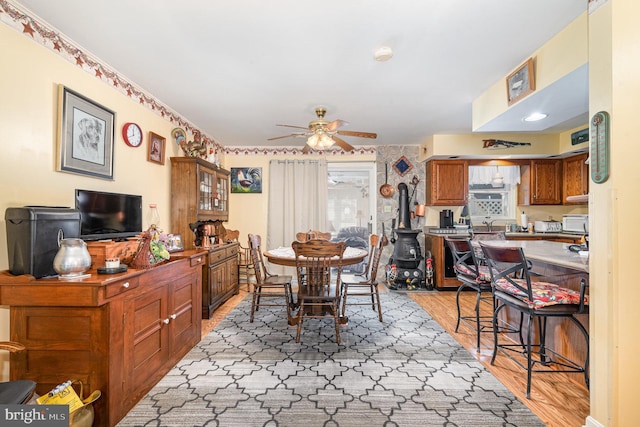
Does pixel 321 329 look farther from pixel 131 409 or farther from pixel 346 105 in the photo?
pixel 346 105

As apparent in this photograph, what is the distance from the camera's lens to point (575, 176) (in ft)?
15.0

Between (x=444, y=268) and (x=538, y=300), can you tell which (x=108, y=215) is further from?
(x=444, y=268)

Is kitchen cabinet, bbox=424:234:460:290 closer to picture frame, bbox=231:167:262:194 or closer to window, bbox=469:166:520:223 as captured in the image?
window, bbox=469:166:520:223

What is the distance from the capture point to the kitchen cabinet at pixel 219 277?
11.1 feet

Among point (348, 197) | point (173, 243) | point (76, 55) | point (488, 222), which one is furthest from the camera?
point (348, 197)

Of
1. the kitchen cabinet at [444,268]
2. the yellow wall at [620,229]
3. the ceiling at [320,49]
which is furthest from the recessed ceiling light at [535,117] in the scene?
the kitchen cabinet at [444,268]

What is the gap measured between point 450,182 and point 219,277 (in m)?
3.99

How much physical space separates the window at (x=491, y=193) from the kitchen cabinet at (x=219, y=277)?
13.8ft

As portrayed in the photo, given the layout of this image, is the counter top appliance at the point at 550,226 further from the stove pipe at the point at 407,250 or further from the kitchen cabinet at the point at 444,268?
the stove pipe at the point at 407,250

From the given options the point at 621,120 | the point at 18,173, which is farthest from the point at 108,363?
the point at 621,120

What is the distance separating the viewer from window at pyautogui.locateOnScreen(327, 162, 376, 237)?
5426mm

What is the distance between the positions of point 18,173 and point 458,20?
3.00 m

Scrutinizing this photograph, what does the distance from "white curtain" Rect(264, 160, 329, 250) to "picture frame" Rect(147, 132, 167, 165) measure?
207cm

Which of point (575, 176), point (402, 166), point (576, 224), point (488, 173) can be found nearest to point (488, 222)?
point (488, 173)
